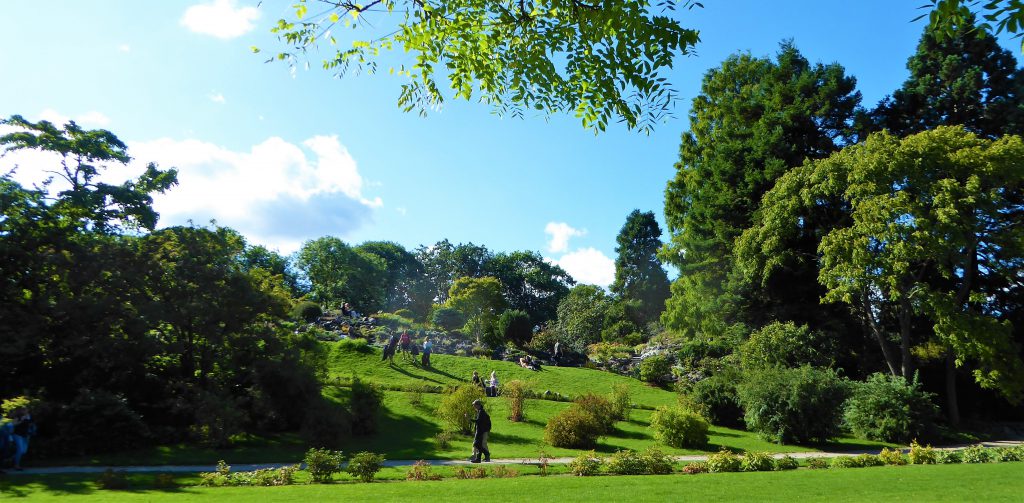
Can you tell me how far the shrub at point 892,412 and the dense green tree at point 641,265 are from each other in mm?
42529

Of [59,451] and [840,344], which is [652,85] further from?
[840,344]

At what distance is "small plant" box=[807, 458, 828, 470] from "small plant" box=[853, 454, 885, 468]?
2.57ft

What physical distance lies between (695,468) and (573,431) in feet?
14.9

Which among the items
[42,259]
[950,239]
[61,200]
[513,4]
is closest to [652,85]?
[513,4]

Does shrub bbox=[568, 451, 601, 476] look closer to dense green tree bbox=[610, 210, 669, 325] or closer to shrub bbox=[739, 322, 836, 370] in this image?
shrub bbox=[739, 322, 836, 370]

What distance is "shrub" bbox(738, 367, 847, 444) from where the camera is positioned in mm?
18172

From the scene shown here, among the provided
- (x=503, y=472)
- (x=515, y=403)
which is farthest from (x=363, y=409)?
(x=503, y=472)

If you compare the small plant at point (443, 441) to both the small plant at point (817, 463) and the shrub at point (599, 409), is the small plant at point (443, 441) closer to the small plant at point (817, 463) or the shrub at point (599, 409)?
the shrub at point (599, 409)

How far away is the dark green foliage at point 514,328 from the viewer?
4172 centimetres

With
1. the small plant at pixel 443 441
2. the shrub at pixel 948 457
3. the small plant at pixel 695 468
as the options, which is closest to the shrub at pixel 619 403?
the small plant at pixel 443 441

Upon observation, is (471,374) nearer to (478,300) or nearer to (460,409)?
(460,409)

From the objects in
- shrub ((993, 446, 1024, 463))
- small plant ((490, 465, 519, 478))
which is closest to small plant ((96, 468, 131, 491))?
small plant ((490, 465, 519, 478))

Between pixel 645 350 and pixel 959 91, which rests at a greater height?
pixel 959 91

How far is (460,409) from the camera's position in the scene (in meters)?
18.1
